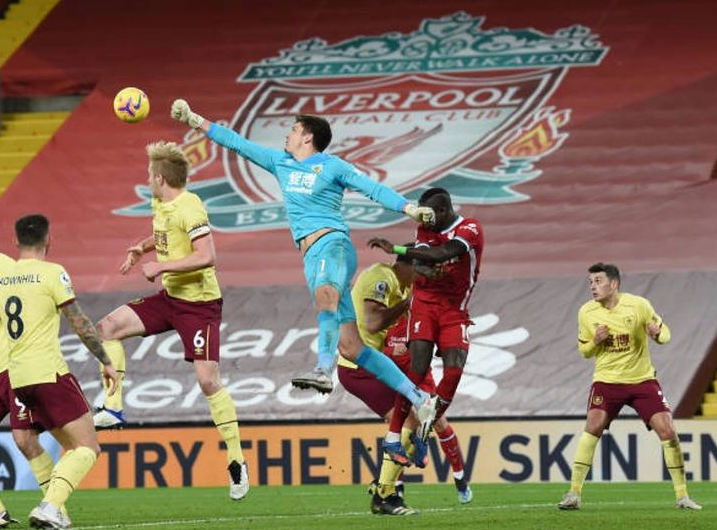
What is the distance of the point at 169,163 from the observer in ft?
37.3

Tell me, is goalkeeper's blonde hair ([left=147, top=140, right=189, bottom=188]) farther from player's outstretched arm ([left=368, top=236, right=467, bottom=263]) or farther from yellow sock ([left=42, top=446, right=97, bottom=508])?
yellow sock ([left=42, top=446, right=97, bottom=508])

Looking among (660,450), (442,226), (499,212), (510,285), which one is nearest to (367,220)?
(499,212)

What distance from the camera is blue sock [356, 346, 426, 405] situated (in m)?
10.8

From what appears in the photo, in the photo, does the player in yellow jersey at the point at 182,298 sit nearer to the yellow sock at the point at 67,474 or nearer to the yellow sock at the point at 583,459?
the yellow sock at the point at 67,474

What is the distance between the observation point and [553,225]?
68.5ft

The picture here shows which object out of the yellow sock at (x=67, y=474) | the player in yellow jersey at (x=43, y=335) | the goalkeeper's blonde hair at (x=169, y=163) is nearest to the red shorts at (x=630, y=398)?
the goalkeeper's blonde hair at (x=169, y=163)

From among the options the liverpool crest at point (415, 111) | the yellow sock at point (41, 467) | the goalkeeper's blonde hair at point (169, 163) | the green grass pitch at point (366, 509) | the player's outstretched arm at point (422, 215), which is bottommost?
the green grass pitch at point (366, 509)

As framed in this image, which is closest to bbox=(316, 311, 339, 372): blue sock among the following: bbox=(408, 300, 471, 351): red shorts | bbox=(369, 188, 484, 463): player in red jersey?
bbox=(369, 188, 484, 463): player in red jersey

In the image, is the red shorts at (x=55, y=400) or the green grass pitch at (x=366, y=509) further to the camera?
the green grass pitch at (x=366, y=509)

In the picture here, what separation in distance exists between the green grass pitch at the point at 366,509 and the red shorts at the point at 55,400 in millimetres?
879

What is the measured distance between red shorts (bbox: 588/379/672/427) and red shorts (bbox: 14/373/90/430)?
4185mm

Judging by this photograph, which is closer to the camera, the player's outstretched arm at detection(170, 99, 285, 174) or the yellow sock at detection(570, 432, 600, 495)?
the player's outstretched arm at detection(170, 99, 285, 174)

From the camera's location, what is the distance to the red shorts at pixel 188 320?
1153 cm

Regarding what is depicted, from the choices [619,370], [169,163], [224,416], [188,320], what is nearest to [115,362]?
[188,320]
